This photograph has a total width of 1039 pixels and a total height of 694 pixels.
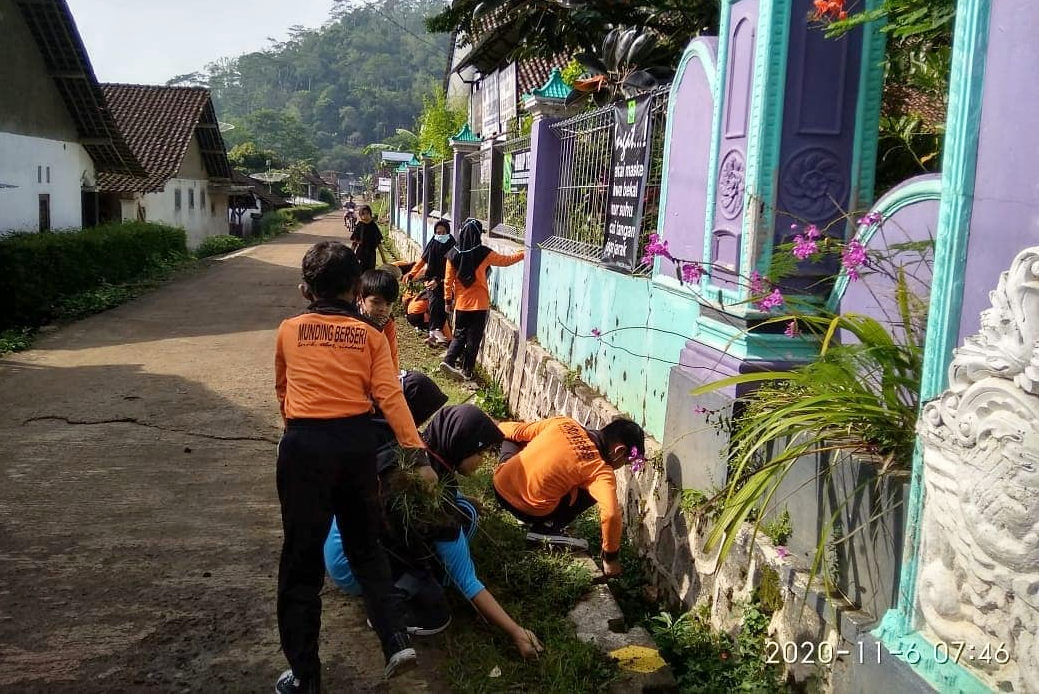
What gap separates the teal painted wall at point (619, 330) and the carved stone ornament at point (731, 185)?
21.7 inches

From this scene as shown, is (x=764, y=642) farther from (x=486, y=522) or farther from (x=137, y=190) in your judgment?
(x=137, y=190)

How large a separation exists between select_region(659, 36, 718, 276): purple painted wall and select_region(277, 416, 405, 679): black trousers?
1949 millimetres

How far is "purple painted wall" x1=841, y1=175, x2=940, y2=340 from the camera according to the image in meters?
2.94

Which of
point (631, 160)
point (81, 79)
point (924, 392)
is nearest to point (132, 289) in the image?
point (81, 79)

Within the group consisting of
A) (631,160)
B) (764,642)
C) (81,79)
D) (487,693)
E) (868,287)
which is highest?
(81,79)

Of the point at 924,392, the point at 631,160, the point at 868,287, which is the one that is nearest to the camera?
the point at 924,392

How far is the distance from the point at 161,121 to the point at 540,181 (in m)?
22.8

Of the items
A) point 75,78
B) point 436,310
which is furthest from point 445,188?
point 75,78

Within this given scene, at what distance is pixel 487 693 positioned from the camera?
3219 mm

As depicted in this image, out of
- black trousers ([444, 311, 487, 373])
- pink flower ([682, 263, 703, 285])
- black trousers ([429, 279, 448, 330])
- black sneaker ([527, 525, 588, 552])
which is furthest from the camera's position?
black trousers ([429, 279, 448, 330])

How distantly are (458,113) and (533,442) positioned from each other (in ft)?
82.7

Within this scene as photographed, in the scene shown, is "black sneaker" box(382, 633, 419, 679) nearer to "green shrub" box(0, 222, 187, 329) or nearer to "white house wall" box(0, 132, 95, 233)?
"green shrub" box(0, 222, 187, 329)

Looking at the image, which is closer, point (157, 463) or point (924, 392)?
point (924, 392)

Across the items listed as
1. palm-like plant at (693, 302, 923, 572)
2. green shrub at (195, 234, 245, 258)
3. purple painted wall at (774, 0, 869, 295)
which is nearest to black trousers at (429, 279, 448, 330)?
purple painted wall at (774, 0, 869, 295)
